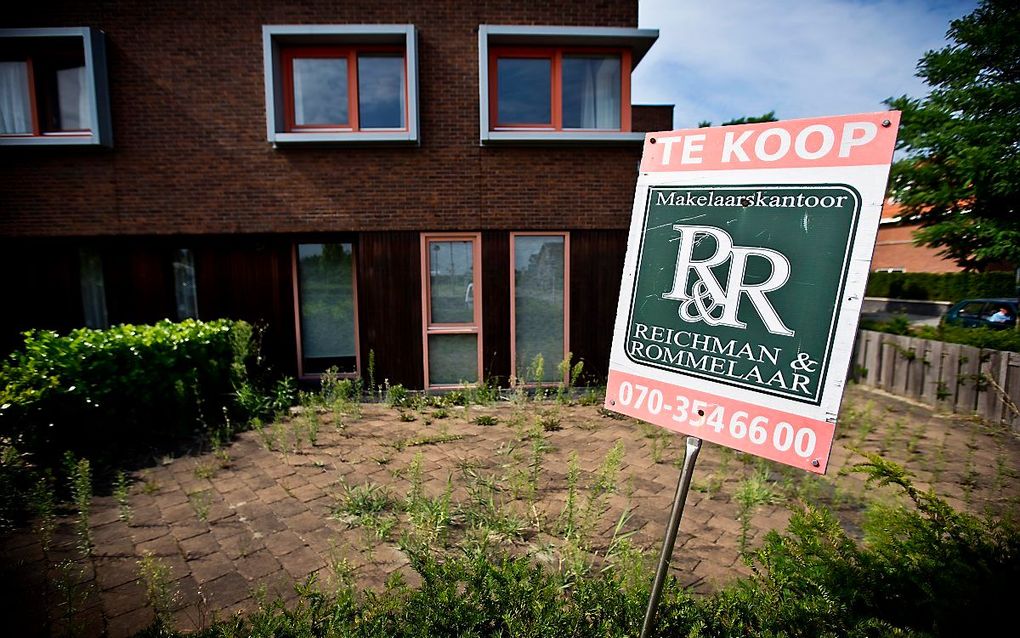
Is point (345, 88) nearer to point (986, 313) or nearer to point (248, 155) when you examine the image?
point (248, 155)

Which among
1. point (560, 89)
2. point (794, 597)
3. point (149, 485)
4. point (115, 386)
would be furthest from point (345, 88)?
point (794, 597)

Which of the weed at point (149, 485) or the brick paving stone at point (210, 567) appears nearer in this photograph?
the brick paving stone at point (210, 567)

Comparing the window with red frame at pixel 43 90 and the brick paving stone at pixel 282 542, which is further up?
the window with red frame at pixel 43 90

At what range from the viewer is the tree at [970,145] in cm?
1180

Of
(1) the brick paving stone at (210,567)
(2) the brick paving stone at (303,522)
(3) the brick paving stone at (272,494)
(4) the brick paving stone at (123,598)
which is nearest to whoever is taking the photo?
(4) the brick paving stone at (123,598)

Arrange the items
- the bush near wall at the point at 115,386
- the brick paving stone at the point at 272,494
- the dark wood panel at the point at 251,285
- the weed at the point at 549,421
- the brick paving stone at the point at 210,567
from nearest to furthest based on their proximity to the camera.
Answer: the brick paving stone at the point at 210,567 → the brick paving stone at the point at 272,494 → the bush near wall at the point at 115,386 → the weed at the point at 549,421 → the dark wood panel at the point at 251,285

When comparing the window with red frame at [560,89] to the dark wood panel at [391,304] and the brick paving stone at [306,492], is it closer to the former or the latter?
the dark wood panel at [391,304]

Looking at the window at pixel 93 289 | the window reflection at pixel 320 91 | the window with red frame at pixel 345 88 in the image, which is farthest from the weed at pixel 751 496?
the window at pixel 93 289

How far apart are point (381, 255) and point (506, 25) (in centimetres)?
391

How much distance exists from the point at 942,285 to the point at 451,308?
3430cm

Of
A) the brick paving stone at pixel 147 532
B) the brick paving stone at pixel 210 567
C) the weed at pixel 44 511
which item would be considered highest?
the weed at pixel 44 511

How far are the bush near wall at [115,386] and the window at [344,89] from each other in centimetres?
331

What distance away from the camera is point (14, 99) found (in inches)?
300

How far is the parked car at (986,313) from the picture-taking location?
12.9 metres
